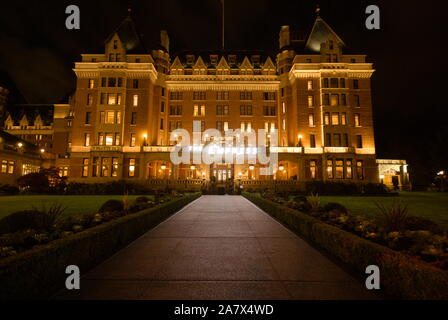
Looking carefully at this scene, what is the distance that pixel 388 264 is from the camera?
4816mm

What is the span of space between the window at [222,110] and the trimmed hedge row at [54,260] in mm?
42801

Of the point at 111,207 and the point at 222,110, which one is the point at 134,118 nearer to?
the point at 222,110

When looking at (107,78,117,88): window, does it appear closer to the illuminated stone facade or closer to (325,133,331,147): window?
the illuminated stone facade

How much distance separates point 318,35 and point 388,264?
169 ft

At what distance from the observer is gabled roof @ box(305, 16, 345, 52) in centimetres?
4619

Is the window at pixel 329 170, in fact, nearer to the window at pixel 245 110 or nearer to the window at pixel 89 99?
the window at pixel 245 110

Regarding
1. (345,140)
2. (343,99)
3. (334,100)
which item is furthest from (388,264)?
(343,99)

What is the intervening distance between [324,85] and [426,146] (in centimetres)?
3827

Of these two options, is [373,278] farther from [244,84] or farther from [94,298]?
[244,84]

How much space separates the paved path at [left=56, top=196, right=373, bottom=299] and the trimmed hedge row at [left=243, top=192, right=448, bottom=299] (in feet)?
1.39

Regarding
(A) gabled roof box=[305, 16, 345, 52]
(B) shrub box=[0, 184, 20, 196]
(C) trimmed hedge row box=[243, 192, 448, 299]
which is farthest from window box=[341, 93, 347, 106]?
(B) shrub box=[0, 184, 20, 196]

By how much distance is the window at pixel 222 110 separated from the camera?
1967 inches

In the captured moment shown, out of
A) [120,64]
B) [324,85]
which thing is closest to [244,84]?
[324,85]

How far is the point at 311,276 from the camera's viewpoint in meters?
5.80
